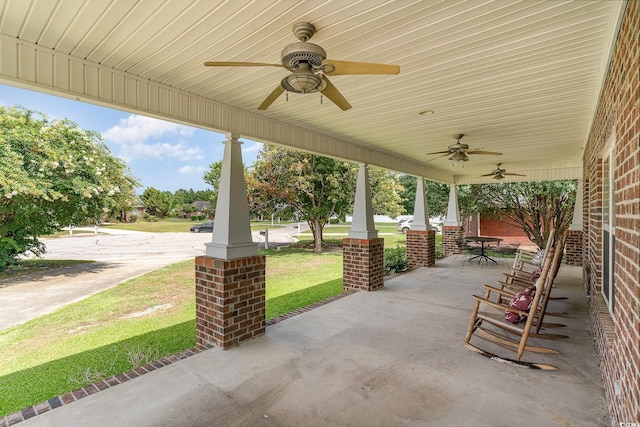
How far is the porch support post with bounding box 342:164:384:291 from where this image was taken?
5.66 metres

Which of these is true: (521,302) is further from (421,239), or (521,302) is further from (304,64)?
(421,239)

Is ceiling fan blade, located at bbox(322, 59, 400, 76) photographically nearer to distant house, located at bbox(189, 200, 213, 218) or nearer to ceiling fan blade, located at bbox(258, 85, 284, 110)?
ceiling fan blade, located at bbox(258, 85, 284, 110)

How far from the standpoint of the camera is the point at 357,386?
260 centimetres

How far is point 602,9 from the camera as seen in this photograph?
1978mm

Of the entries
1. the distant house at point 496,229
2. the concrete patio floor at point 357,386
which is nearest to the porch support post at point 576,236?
the concrete patio floor at point 357,386

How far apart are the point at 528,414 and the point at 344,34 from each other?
3.01 metres

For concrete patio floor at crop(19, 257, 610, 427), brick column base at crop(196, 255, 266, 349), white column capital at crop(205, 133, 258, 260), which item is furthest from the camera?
white column capital at crop(205, 133, 258, 260)

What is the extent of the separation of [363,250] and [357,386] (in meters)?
3.22

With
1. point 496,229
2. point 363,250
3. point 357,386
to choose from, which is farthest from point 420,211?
point 496,229

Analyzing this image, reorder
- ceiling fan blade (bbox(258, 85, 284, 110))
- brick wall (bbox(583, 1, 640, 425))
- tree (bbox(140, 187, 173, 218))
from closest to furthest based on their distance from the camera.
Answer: brick wall (bbox(583, 1, 640, 425)) < ceiling fan blade (bbox(258, 85, 284, 110)) < tree (bbox(140, 187, 173, 218))

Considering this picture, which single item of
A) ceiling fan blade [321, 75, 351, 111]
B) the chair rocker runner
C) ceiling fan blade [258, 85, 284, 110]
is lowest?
the chair rocker runner

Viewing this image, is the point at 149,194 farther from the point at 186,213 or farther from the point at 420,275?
the point at 420,275

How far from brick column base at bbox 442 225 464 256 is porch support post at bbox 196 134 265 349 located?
27.1 ft

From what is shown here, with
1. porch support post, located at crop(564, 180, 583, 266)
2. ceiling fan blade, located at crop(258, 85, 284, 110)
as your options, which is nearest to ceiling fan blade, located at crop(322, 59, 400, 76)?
ceiling fan blade, located at crop(258, 85, 284, 110)
